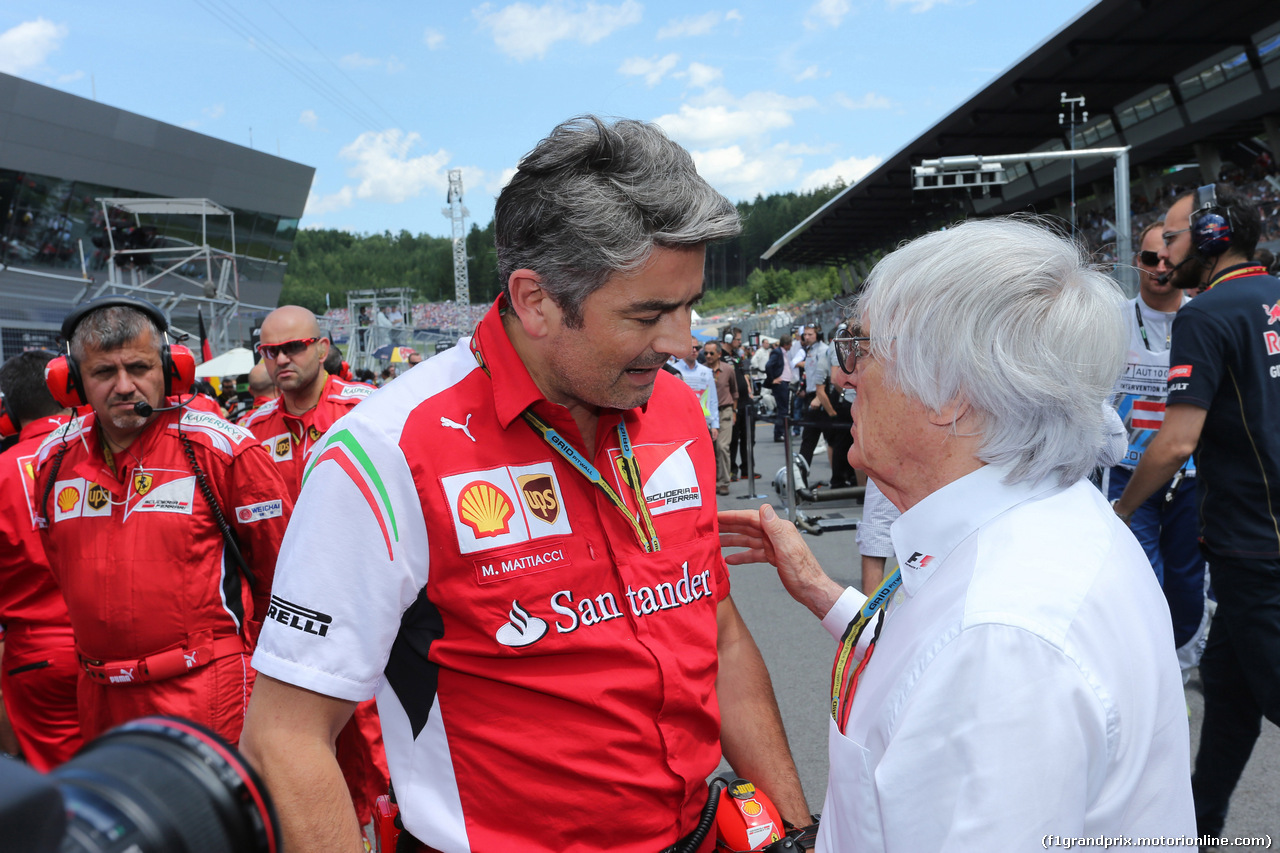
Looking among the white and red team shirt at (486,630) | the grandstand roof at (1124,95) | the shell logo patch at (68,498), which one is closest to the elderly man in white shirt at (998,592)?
the white and red team shirt at (486,630)

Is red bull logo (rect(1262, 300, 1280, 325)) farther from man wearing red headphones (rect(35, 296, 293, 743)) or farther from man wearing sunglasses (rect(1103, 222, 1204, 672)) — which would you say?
man wearing red headphones (rect(35, 296, 293, 743))

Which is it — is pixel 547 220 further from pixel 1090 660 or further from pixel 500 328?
pixel 1090 660

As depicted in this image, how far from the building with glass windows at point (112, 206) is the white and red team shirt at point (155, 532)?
59.0 ft

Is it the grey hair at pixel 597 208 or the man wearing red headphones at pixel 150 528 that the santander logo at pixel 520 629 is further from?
the man wearing red headphones at pixel 150 528

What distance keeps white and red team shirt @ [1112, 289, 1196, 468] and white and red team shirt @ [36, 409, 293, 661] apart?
393cm

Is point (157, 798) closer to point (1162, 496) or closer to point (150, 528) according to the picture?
point (150, 528)

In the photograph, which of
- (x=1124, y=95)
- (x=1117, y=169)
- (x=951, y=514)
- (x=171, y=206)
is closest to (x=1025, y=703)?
(x=951, y=514)

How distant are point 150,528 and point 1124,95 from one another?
27.8 metres

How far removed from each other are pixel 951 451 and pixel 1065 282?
0.30m

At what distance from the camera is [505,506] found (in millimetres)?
1509

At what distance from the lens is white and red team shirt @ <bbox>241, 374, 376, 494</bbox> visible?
183 inches

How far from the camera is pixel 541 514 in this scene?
1.54 metres

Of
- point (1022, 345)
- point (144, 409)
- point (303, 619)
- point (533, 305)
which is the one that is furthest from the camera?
point (144, 409)

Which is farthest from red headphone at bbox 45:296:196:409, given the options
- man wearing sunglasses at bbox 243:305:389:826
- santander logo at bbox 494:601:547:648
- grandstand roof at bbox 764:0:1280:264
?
grandstand roof at bbox 764:0:1280:264
